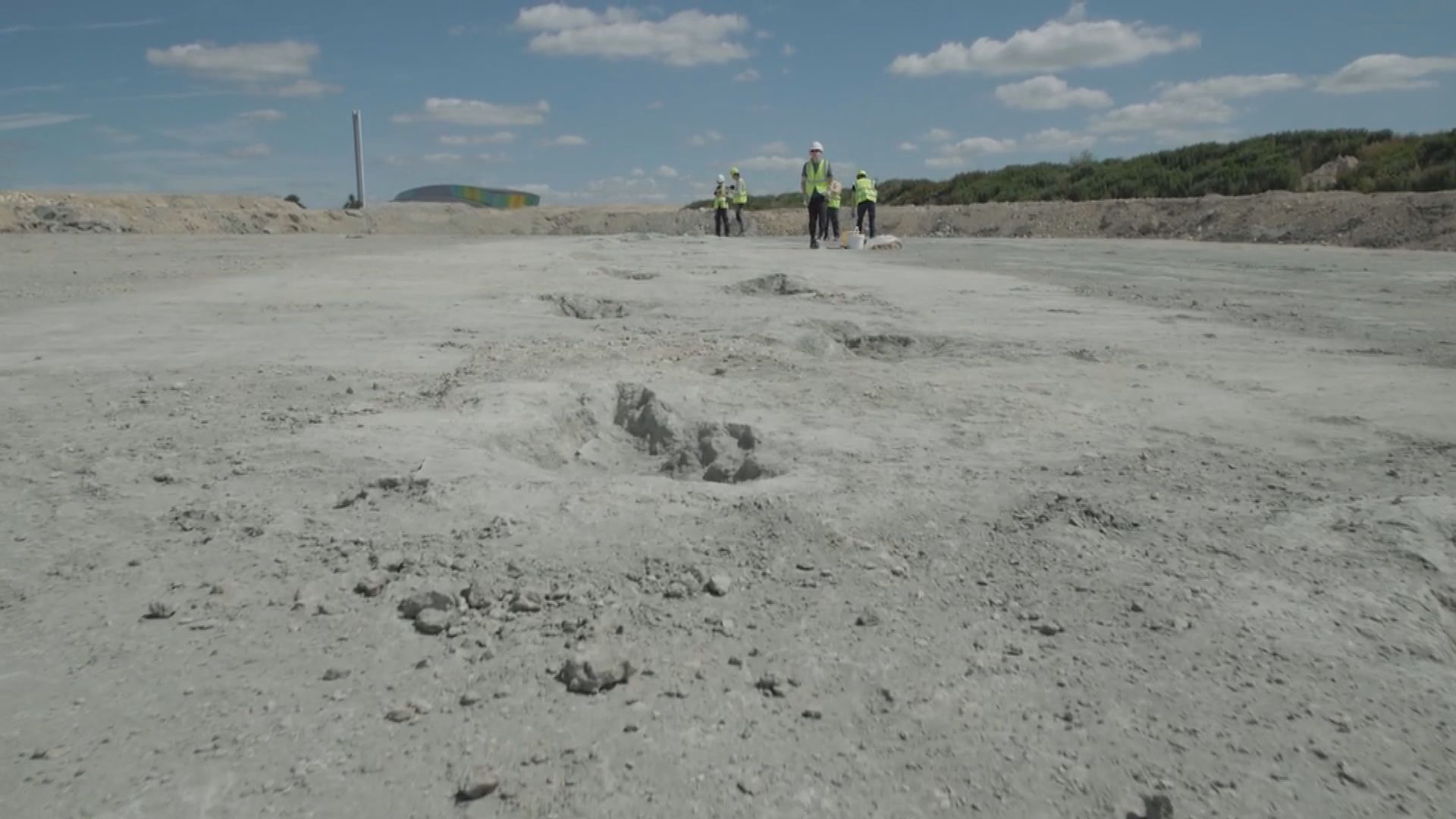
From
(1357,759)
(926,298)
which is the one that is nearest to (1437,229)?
(926,298)

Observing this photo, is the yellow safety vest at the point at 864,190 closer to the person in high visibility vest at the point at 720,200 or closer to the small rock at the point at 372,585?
the person in high visibility vest at the point at 720,200

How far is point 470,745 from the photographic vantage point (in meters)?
1.95

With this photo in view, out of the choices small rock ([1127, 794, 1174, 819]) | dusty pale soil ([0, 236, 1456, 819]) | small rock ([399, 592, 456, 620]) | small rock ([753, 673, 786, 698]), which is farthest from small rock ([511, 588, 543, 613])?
small rock ([1127, 794, 1174, 819])

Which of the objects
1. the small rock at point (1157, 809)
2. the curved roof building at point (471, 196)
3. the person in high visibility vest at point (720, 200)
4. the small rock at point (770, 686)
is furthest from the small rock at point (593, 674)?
the curved roof building at point (471, 196)

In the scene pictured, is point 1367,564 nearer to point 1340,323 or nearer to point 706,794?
point 706,794

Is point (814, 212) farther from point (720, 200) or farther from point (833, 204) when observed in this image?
point (720, 200)

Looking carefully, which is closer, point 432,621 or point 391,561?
point 432,621

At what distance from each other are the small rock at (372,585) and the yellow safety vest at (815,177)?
14767mm

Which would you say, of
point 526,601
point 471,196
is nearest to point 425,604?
point 526,601

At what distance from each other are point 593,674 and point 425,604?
59 cm

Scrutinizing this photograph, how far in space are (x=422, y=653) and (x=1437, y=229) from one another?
1934cm

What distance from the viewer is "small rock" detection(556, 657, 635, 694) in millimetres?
2156

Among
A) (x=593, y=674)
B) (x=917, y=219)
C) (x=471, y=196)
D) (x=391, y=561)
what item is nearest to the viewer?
(x=593, y=674)

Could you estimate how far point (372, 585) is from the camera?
2611mm
